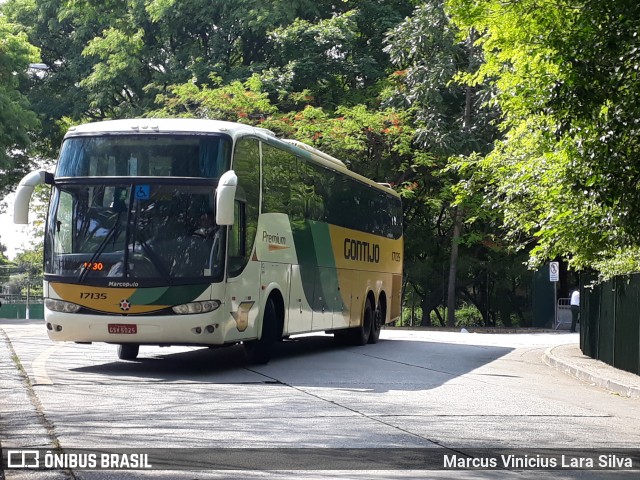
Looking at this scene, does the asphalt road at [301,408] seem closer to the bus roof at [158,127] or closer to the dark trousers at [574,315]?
the bus roof at [158,127]

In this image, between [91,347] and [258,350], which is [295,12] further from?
[258,350]

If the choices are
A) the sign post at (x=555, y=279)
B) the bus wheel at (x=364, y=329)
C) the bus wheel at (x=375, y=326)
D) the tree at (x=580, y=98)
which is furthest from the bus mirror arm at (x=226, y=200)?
the sign post at (x=555, y=279)

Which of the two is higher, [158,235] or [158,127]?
[158,127]

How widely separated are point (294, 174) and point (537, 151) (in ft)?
17.9

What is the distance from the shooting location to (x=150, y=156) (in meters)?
15.9

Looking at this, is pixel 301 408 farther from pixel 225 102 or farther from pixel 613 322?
pixel 225 102

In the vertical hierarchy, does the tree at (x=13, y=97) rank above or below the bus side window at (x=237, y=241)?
above

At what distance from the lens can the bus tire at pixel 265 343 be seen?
1723cm

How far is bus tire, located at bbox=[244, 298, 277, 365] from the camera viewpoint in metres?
17.2

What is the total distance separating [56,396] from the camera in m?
12.4

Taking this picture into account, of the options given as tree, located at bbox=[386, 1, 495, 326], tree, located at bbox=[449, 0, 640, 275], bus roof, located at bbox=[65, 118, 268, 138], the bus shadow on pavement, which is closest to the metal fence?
tree, located at bbox=[449, 0, 640, 275]

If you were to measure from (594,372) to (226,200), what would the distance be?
714 centimetres

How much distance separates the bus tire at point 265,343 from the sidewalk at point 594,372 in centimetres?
511

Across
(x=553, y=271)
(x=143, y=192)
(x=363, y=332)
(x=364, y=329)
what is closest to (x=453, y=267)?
(x=553, y=271)
